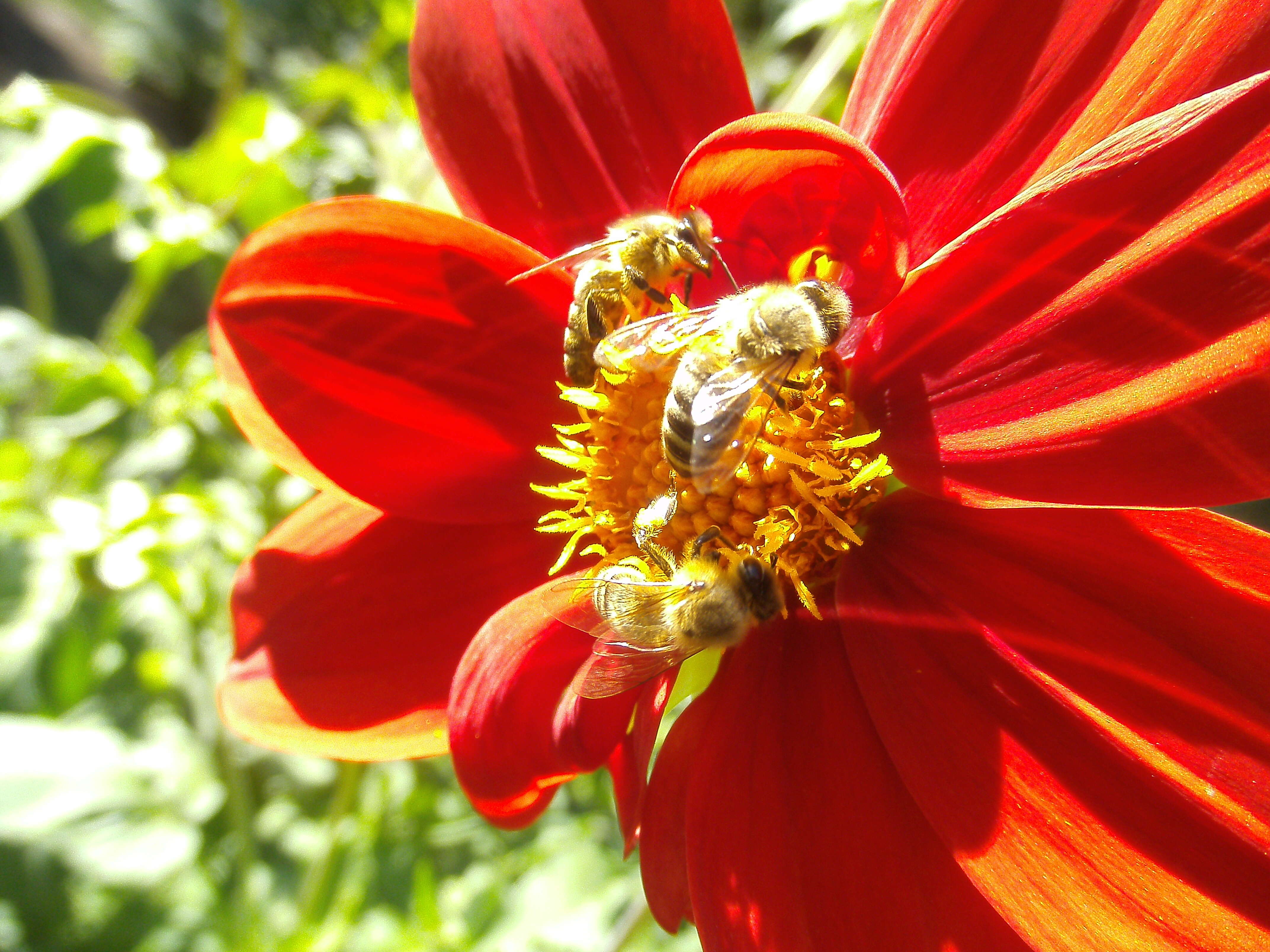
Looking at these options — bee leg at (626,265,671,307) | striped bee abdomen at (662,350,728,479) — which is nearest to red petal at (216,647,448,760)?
striped bee abdomen at (662,350,728,479)

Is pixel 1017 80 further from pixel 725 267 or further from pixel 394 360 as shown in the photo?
pixel 394 360

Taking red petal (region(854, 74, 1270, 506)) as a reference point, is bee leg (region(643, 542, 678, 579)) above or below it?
below

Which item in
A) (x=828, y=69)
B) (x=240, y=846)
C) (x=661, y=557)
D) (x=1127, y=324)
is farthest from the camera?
(x=240, y=846)

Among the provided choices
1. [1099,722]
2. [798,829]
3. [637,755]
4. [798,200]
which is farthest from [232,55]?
[1099,722]

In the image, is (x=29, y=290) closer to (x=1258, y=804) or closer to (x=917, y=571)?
(x=917, y=571)

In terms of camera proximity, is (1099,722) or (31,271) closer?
(1099,722)

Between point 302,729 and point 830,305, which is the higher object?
point 830,305

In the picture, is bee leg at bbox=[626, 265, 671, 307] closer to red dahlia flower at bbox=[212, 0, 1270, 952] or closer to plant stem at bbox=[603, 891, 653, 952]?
red dahlia flower at bbox=[212, 0, 1270, 952]

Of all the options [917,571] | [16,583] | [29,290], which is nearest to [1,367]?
[29,290]

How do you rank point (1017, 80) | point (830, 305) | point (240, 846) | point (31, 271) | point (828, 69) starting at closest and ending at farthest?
point (1017, 80) < point (830, 305) < point (828, 69) < point (240, 846) < point (31, 271)
